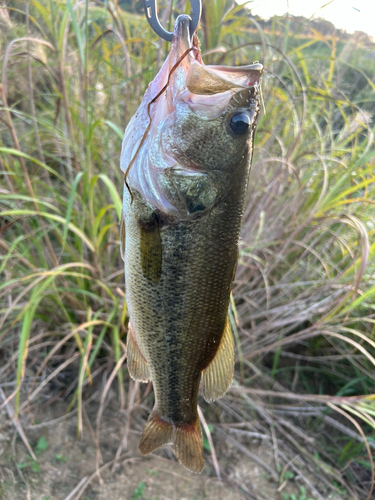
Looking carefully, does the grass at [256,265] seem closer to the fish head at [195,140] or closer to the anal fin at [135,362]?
the anal fin at [135,362]

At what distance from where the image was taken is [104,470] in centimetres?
160

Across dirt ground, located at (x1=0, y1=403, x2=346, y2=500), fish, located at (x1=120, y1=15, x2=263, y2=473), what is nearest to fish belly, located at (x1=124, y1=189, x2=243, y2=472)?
fish, located at (x1=120, y1=15, x2=263, y2=473)

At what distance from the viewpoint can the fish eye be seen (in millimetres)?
743

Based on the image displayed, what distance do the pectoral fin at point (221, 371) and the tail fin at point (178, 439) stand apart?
0.44 feet

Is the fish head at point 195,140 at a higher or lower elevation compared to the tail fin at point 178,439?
higher

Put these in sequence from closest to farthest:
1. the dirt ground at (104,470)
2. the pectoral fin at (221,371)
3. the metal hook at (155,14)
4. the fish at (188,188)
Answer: the metal hook at (155,14) → the fish at (188,188) → the pectoral fin at (221,371) → the dirt ground at (104,470)

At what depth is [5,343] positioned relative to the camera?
1707 millimetres

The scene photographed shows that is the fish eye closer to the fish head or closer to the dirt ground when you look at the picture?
the fish head

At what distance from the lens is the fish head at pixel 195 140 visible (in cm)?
74

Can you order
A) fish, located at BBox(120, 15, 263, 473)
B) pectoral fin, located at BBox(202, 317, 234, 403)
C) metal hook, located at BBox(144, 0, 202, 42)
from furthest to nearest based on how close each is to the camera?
1. pectoral fin, located at BBox(202, 317, 234, 403)
2. fish, located at BBox(120, 15, 263, 473)
3. metal hook, located at BBox(144, 0, 202, 42)

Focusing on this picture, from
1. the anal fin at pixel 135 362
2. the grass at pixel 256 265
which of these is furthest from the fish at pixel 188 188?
the grass at pixel 256 265

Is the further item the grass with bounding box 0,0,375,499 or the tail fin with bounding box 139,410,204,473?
the grass with bounding box 0,0,375,499

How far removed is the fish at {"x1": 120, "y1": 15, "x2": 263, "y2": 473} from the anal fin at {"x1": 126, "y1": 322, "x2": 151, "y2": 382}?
12 cm

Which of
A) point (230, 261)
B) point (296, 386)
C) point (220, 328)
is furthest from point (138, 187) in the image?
point (296, 386)
